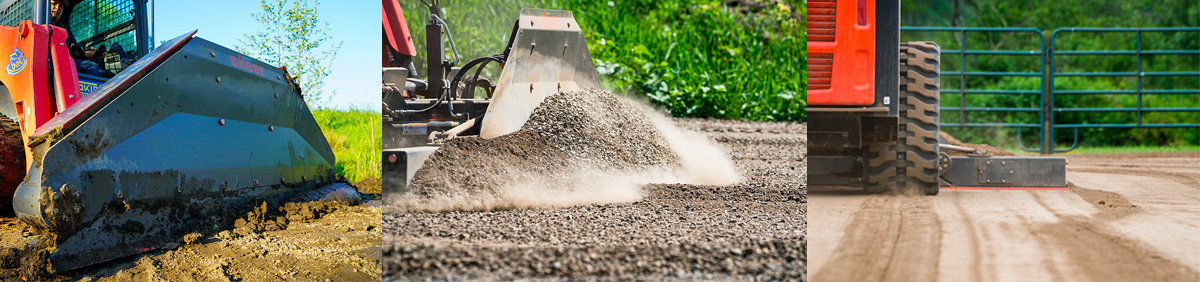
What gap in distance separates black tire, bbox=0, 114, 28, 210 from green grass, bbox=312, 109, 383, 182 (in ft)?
4.31

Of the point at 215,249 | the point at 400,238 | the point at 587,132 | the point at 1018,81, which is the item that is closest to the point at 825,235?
the point at 587,132

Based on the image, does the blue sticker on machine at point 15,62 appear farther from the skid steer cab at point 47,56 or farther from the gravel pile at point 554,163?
the gravel pile at point 554,163

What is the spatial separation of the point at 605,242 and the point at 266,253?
1601 mm

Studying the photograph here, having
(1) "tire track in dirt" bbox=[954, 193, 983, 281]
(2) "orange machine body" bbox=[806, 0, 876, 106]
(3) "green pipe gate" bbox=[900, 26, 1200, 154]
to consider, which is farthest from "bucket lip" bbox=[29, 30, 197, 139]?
(3) "green pipe gate" bbox=[900, 26, 1200, 154]

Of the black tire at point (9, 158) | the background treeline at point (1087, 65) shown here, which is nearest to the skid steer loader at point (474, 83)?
the black tire at point (9, 158)

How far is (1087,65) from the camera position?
10812 millimetres

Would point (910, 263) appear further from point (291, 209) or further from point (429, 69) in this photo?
point (291, 209)

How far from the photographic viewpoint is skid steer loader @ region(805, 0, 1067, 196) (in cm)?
328

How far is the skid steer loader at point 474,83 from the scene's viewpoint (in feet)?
9.65

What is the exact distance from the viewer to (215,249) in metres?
3.00

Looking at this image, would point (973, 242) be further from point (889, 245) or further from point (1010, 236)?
point (889, 245)

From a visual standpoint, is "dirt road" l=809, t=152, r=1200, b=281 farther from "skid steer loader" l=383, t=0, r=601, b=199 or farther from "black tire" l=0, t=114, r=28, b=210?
"black tire" l=0, t=114, r=28, b=210

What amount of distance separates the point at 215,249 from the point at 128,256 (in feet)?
1.03

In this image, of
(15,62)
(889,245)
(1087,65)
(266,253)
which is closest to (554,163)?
(266,253)
